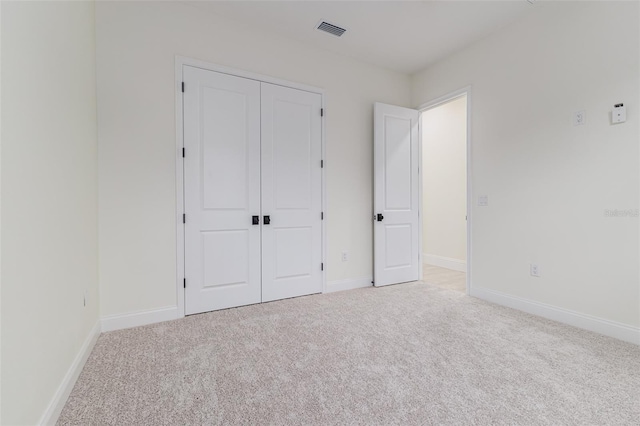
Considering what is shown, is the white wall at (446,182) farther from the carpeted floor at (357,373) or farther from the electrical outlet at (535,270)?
the carpeted floor at (357,373)

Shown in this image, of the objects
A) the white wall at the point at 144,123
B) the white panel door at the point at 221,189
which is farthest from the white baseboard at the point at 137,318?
the white panel door at the point at 221,189

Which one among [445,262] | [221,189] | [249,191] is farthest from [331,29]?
[445,262]

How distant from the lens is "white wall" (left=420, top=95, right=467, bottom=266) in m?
4.79

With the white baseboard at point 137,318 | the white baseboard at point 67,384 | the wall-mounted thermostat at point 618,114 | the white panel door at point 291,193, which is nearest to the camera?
the white baseboard at point 67,384

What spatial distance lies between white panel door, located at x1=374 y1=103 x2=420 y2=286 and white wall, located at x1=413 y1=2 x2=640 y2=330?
84cm

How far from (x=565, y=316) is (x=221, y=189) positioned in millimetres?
3416

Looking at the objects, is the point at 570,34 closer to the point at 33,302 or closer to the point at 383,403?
the point at 383,403

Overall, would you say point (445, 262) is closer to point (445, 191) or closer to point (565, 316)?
point (445, 191)

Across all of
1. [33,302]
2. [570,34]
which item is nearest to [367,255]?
[570,34]

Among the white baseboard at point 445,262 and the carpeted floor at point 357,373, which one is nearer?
the carpeted floor at point 357,373

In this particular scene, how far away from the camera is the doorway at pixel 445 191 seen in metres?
4.75

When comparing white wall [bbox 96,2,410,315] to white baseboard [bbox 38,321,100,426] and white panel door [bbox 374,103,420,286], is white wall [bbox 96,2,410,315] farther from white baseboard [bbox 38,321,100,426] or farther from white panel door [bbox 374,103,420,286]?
white panel door [bbox 374,103,420,286]

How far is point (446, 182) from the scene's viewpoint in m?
5.07

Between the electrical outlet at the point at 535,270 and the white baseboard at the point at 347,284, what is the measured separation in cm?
175
